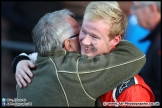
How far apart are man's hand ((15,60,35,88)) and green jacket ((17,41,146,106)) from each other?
0.22 feet

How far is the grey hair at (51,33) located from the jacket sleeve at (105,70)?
110mm

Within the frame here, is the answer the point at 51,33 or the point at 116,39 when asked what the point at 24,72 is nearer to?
the point at 51,33

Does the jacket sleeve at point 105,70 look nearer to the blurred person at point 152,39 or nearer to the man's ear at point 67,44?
the man's ear at point 67,44

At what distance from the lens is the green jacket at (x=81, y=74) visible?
40.1 inches

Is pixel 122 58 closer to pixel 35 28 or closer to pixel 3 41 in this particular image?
pixel 35 28

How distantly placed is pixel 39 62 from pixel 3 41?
5.85ft

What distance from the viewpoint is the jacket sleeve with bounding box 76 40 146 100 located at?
1.02 m

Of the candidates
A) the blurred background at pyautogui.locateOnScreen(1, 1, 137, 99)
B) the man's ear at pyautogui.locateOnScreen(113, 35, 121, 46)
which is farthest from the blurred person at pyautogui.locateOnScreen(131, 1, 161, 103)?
the man's ear at pyautogui.locateOnScreen(113, 35, 121, 46)

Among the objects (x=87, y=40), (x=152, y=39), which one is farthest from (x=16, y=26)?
(x=87, y=40)

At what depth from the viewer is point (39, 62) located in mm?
1104

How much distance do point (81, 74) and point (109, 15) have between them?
0.72 feet

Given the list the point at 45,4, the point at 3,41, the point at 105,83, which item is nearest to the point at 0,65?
the point at 3,41

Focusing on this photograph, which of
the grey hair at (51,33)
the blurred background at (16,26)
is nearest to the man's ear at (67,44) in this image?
the grey hair at (51,33)

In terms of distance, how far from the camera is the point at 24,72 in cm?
115
